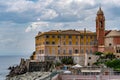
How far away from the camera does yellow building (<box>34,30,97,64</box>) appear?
89.9 meters

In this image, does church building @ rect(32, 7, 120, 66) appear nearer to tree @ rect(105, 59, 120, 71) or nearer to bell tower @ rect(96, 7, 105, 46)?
bell tower @ rect(96, 7, 105, 46)

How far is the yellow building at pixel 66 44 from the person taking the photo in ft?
295

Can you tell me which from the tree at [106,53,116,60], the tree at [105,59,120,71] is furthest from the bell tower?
the tree at [105,59,120,71]

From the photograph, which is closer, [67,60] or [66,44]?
[67,60]

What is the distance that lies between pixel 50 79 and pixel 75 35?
42722 mm

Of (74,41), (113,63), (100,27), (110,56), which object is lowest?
(113,63)

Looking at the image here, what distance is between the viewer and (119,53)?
8450cm

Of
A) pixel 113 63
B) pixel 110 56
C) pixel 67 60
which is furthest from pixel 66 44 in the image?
pixel 113 63

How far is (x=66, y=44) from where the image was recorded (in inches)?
3561

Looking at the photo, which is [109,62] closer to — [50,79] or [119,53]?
[119,53]

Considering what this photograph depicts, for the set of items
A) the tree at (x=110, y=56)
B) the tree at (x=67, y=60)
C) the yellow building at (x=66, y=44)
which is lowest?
the tree at (x=67, y=60)

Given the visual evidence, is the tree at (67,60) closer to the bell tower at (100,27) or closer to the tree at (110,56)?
the tree at (110,56)

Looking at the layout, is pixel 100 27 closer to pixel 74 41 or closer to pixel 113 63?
pixel 74 41

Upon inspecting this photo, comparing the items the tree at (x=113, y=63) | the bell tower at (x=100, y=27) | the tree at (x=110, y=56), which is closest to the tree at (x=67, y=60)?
the tree at (x=110, y=56)
